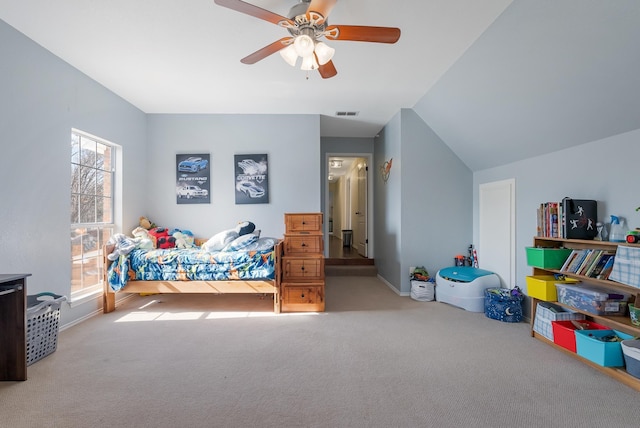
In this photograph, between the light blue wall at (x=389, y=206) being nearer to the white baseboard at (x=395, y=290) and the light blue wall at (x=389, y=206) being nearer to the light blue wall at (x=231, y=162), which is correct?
the white baseboard at (x=395, y=290)

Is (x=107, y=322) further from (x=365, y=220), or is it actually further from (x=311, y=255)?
(x=365, y=220)

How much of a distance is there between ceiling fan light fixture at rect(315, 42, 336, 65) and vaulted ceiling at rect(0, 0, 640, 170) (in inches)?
15.2

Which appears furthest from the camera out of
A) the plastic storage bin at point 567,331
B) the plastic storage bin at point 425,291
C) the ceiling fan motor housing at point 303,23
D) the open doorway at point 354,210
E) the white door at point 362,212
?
the white door at point 362,212

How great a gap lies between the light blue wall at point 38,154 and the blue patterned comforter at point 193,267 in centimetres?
49

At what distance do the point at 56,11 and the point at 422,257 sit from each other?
4.34 m

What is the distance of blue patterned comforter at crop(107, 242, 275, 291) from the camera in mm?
3336

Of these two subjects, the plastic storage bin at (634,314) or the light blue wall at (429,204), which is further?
the light blue wall at (429,204)

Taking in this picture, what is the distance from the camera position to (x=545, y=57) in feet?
7.33

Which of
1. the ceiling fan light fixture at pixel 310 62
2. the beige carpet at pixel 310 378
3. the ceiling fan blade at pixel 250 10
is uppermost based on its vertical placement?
the ceiling fan blade at pixel 250 10

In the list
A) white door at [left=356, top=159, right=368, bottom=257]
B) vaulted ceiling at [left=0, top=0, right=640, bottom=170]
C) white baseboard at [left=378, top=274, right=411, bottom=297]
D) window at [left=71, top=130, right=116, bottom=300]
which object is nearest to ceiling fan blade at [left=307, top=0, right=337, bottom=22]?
vaulted ceiling at [left=0, top=0, right=640, bottom=170]

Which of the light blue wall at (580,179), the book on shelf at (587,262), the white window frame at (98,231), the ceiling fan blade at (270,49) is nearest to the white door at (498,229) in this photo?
the light blue wall at (580,179)

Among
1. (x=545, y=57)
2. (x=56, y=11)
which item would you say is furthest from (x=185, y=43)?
(x=545, y=57)

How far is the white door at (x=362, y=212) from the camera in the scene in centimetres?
596

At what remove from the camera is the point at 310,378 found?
2.03 meters
